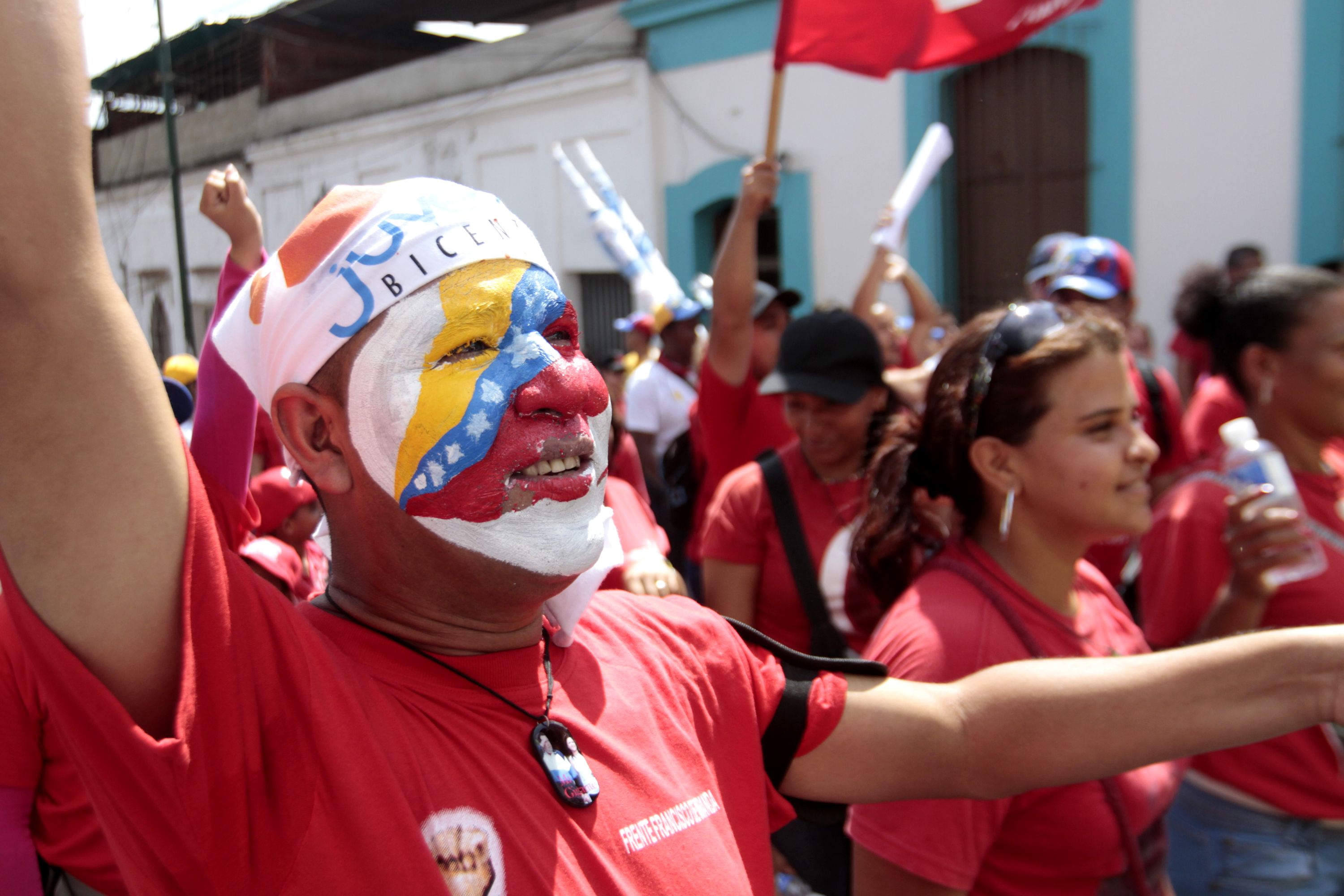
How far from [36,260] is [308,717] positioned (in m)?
0.50

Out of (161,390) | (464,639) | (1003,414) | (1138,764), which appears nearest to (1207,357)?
(1003,414)

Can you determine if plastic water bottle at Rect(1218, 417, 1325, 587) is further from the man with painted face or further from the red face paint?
the red face paint

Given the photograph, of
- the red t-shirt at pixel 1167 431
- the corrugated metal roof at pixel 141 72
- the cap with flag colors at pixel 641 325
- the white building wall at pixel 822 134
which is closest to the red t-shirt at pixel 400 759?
the corrugated metal roof at pixel 141 72

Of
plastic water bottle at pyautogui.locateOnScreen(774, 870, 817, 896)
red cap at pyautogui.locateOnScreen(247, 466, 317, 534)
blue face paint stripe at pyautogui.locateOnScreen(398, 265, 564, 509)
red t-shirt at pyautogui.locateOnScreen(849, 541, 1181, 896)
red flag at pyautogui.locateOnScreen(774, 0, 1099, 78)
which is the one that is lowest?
plastic water bottle at pyautogui.locateOnScreen(774, 870, 817, 896)

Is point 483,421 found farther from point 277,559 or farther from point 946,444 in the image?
point 277,559

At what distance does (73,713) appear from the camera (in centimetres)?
87

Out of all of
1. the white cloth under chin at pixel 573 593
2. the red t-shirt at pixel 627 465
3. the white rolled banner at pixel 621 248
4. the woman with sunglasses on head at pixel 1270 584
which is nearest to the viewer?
the white cloth under chin at pixel 573 593

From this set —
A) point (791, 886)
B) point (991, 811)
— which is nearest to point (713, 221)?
point (791, 886)

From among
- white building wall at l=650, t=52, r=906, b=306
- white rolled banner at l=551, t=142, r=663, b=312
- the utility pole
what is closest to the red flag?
the utility pole

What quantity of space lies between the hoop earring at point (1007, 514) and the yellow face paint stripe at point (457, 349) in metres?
1.20

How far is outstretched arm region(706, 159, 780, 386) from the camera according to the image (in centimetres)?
330

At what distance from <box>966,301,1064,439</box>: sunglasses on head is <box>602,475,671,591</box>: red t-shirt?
0.74 metres

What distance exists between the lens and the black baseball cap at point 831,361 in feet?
10.0

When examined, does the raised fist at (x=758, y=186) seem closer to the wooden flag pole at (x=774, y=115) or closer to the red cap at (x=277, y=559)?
the wooden flag pole at (x=774, y=115)
